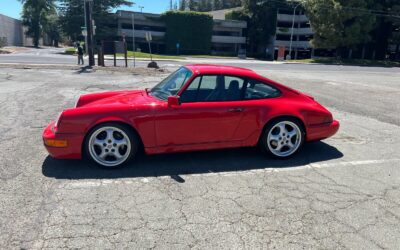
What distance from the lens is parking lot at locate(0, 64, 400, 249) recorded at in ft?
9.25

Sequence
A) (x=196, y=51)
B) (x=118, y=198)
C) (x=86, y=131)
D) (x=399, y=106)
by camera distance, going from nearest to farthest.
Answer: (x=118, y=198) → (x=86, y=131) → (x=399, y=106) → (x=196, y=51)

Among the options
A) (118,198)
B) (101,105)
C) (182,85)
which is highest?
(182,85)

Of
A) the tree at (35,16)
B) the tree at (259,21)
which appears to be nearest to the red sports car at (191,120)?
the tree at (259,21)

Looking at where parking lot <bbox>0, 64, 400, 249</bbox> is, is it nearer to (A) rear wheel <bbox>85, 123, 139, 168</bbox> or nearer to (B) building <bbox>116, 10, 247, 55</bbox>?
(A) rear wheel <bbox>85, 123, 139, 168</bbox>

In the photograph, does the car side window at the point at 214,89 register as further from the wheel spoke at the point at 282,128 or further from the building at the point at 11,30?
the building at the point at 11,30

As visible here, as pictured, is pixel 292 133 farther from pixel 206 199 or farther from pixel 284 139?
pixel 206 199

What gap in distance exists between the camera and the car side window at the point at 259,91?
4.66 metres

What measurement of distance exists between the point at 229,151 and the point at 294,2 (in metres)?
68.3

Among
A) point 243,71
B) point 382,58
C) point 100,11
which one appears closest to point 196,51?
point 100,11

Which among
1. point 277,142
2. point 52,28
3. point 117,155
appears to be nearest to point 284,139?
point 277,142

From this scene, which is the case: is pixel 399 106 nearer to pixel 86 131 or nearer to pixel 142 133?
pixel 142 133

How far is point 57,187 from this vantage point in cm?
370

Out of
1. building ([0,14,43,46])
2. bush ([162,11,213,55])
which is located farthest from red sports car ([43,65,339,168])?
building ([0,14,43,46])

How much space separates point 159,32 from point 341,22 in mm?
32742
